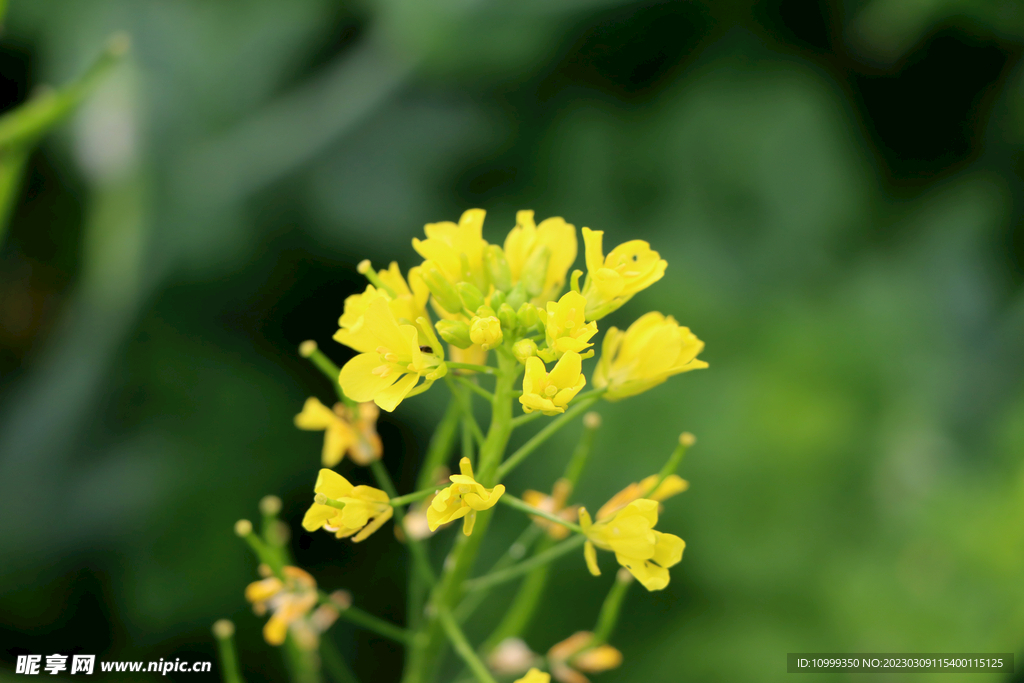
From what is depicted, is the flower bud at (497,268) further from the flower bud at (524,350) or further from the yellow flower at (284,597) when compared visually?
the yellow flower at (284,597)

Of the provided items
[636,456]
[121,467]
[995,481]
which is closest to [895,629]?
[995,481]

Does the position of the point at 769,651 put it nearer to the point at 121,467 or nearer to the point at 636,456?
the point at 636,456

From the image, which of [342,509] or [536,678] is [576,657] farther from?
[342,509]

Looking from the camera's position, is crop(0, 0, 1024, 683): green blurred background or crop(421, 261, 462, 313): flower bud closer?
crop(421, 261, 462, 313): flower bud

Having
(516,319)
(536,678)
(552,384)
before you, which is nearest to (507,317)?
(516,319)

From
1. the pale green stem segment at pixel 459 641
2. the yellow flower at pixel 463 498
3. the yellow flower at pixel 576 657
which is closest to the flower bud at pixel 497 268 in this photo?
the yellow flower at pixel 463 498

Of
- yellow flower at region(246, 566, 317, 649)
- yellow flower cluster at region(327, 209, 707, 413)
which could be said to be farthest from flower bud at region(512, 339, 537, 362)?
yellow flower at region(246, 566, 317, 649)

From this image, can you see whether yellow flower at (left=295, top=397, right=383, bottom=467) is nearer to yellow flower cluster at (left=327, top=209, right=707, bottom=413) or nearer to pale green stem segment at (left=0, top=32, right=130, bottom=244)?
yellow flower cluster at (left=327, top=209, right=707, bottom=413)
